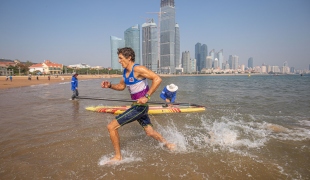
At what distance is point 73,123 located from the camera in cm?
754

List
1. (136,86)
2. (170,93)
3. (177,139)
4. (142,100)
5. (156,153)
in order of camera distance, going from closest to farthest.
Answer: (142,100) → (136,86) → (156,153) → (177,139) → (170,93)

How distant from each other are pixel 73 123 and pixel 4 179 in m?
4.18

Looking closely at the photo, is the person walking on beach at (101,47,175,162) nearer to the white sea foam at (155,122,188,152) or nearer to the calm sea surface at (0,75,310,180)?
the calm sea surface at (0,75,310,180)

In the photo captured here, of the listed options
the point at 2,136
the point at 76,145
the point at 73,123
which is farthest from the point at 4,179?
the point at 73,123

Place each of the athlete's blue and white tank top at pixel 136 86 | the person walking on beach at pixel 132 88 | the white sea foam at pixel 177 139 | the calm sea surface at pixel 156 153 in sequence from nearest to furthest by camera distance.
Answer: the calm sea surface at pixel 156 153
the person walking on beach at pixel 132 88
the athlete's blue and white tank top at pixel 136 86
the white sea foam at pixel 177 139

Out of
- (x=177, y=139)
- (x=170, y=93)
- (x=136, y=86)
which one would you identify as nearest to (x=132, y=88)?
(x=136, y=86)

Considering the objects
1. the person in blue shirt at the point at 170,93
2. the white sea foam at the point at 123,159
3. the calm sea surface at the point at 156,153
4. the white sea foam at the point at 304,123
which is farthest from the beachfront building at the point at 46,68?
the white sea foam at the point at 304,123

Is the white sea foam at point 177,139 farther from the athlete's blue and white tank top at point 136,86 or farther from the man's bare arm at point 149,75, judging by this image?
the man's bare arm at point 149,75

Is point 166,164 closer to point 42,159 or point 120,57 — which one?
point 120,57

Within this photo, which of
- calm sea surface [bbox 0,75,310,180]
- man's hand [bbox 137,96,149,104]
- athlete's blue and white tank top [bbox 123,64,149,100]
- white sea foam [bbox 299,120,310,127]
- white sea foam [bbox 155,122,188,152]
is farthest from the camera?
white sea foam [bbox 299,120,310,127]

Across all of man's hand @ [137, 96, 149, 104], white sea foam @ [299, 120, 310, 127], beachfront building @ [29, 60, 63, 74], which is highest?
beachfront building @ [29, 60, 63, 74]

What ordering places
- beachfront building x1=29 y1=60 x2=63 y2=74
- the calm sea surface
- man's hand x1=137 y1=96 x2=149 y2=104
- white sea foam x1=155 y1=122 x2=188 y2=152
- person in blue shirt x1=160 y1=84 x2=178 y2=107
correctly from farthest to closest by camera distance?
beachfront building x1=29 y1=60 x2=63 y2=74 → person in blue shirt x1=160 y1=84 x2=178 y2=107 → white sea foam x1=155 y1=122 x2=188 y2=152 → man's hand x1=137 y1=96 x2=149 y2=104 → the calm sea surface

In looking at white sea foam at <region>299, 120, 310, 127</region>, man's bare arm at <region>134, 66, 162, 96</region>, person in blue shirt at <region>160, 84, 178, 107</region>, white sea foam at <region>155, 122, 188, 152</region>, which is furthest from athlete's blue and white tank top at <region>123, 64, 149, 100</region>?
white sea foam at <region>299, 120, 310, 127</region>

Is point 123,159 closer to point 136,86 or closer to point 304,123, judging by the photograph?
point 136,86
